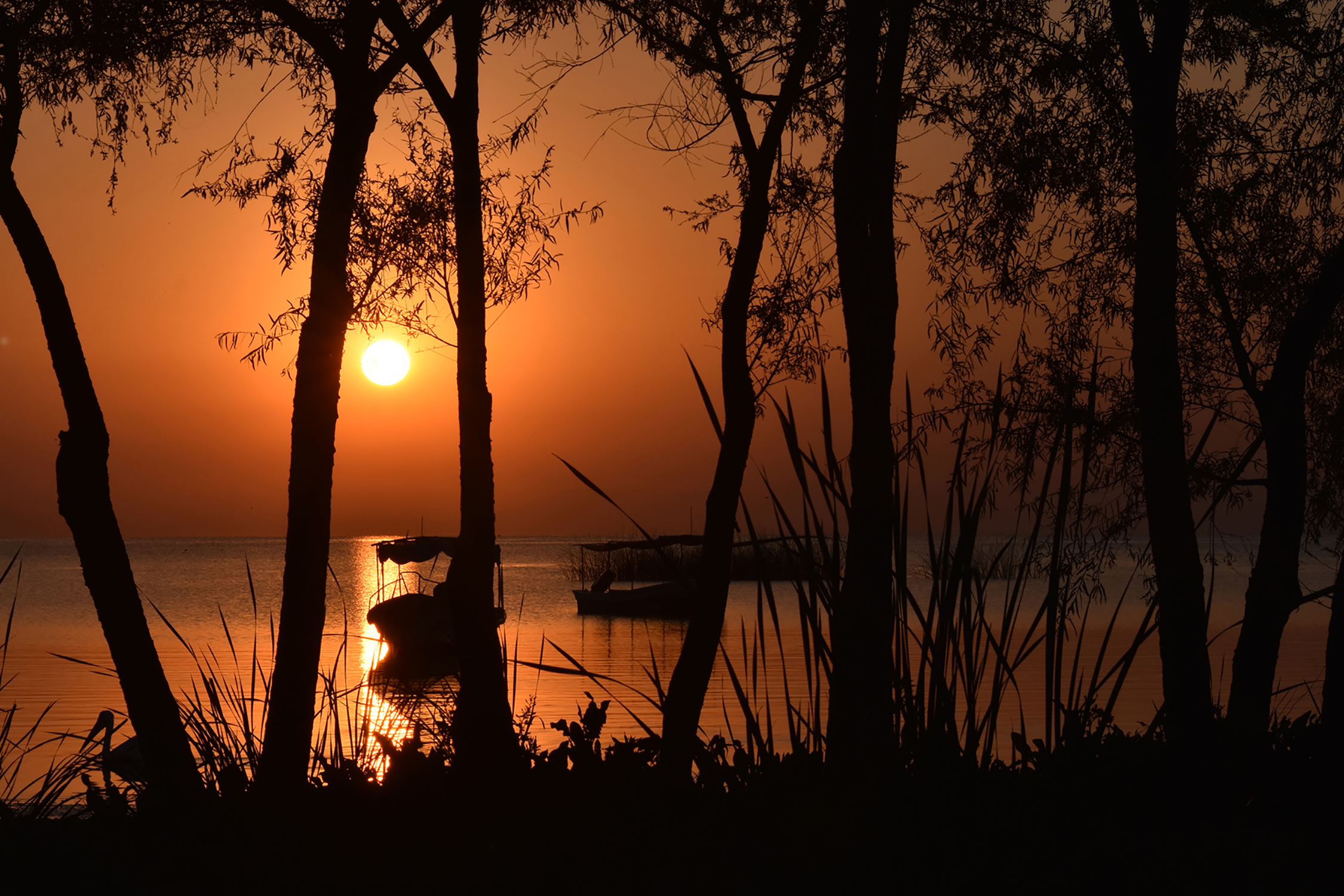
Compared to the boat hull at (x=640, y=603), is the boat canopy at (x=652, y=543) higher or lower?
higher

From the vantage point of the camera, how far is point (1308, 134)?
20.3 feet

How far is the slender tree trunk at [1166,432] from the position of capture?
2.97 metres

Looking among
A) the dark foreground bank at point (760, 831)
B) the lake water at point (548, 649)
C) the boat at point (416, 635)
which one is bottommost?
the lake water at point (548, 649)

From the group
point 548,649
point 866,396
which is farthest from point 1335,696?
point 548,649

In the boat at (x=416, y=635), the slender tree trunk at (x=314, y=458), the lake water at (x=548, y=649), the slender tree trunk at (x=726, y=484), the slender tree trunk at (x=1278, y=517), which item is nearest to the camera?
the slender tree trunk at (x=726, y=484)

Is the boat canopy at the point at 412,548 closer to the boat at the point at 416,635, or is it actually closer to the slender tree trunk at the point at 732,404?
the boat at the point at 416,635

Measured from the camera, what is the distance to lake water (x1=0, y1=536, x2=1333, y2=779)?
8703mm

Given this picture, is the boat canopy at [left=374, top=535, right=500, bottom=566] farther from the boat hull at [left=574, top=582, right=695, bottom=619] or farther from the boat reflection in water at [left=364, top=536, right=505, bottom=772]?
the boat hull at [left=574, top=582, right=695, bottom=619]

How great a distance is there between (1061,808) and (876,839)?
0.80 metres

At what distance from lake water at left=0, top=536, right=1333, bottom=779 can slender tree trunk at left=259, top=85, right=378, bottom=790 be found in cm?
28

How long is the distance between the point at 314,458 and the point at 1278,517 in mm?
4327

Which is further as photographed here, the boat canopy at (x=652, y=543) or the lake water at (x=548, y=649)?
the lake water at (x=548, y=649)

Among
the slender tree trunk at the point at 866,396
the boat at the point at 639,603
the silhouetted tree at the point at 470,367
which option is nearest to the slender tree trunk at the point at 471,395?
the silhouetted tree at the point at 470,367

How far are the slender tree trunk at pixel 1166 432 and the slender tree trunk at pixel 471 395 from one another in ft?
8.71
